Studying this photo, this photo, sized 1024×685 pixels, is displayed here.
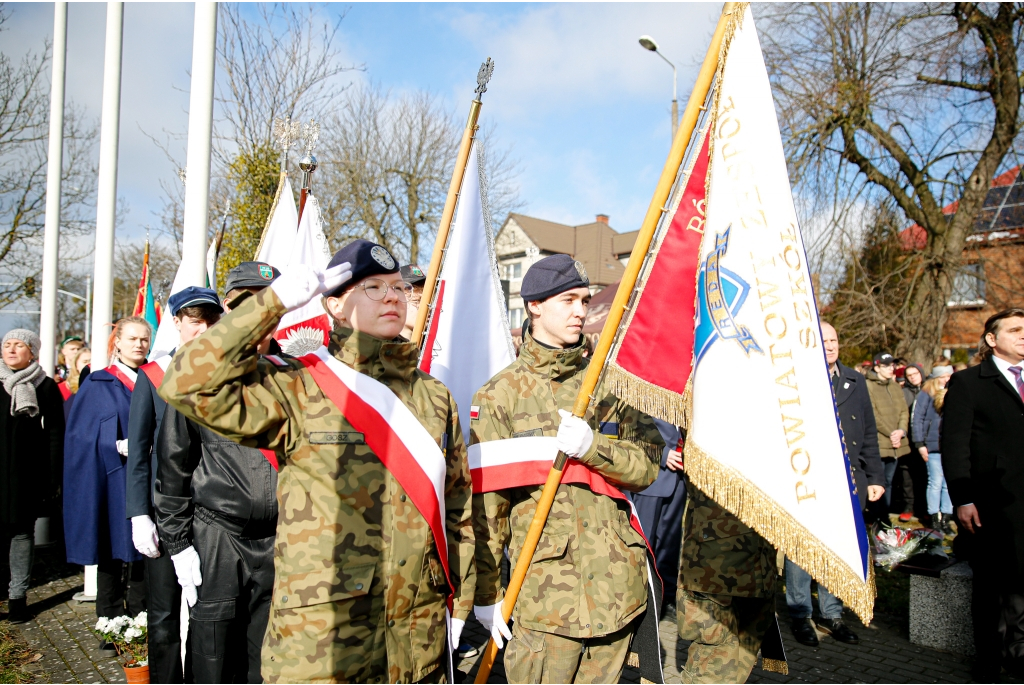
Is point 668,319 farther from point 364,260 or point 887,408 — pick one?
point 887,408

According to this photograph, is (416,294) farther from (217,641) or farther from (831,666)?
(831,666)

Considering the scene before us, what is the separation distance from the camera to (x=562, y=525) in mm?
3053

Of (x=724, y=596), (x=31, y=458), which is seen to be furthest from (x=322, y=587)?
(x=31, y=458)

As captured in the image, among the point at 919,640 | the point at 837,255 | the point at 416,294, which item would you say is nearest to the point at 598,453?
the point at 416,294

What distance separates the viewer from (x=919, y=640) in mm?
5676

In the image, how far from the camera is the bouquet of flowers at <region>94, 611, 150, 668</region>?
16.0 ft

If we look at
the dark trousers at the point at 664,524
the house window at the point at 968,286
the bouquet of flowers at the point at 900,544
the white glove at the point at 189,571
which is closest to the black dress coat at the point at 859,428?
the bouquet of flowers at the point at 900,544

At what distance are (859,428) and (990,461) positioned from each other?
3.79 feet

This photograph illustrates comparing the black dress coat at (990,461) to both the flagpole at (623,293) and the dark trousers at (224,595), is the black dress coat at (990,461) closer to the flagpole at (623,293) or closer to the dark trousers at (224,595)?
the flagpole at (623,293)

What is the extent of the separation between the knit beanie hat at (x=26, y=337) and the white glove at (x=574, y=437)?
18.5 ft

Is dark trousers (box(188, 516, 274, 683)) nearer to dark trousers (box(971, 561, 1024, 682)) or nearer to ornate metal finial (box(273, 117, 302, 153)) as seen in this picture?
ornate metal finial (box(273, 117, 302, 153))

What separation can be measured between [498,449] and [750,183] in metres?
1.55

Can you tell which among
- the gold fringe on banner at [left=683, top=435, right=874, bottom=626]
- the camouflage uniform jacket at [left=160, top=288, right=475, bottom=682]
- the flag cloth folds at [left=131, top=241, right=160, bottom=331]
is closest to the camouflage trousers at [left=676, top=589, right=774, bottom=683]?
the gold fringe on banner at [left=683, top=435, right=874, bottom=626]

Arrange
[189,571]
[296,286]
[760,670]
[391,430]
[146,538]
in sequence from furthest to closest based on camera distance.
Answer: [760,670], [146,538], [189,571], [391,430], [296,286]
